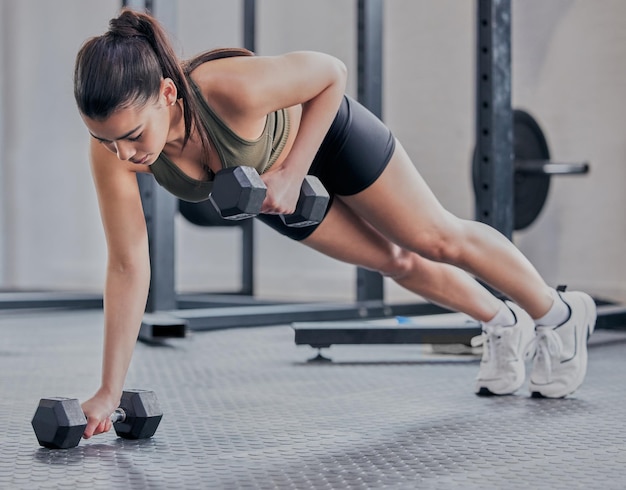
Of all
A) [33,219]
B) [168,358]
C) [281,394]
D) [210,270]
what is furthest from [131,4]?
[33,219]

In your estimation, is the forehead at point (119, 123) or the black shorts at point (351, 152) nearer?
the forehead at point (119, 123)

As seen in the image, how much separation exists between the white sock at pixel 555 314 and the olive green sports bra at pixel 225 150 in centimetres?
70

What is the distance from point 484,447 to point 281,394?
65 centimetres

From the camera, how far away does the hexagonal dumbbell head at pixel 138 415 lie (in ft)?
4.72

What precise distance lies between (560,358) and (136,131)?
1.07 m

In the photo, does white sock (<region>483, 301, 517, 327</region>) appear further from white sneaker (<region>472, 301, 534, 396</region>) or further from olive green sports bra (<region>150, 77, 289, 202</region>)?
olive green sports bra (<region>150, 77, 289, 202</region>)

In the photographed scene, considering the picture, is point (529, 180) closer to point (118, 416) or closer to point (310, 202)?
point (310, 202)

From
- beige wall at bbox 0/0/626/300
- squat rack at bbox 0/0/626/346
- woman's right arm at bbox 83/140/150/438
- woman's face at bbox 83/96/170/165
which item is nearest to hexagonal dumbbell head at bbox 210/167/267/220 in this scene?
woman's face at bbox 83/96/170/165

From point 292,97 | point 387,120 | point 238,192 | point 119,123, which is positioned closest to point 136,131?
point 119,123

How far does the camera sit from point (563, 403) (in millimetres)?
1822

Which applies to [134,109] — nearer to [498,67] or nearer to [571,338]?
[571,338]

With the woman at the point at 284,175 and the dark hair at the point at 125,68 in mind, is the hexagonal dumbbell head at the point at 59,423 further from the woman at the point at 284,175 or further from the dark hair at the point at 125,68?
the dark hair at the point at 125,68

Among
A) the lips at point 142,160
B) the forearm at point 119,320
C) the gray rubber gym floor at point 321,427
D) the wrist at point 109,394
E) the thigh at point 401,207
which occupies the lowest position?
the gray rubber gym floor at point 321,427

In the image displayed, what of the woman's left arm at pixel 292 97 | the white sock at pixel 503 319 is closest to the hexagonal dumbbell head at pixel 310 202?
the woman's left arm at pixel 292 97
